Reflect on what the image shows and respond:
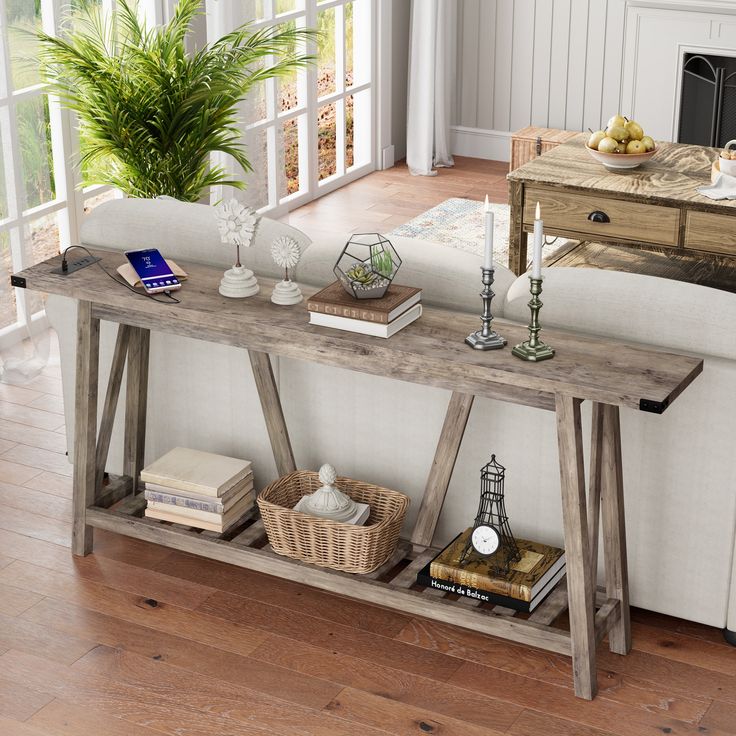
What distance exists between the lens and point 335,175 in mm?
7188

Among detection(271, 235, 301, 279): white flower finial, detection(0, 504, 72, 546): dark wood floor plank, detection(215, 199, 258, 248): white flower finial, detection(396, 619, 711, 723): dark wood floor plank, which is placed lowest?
detection(396, 619, 711, 723): dark wood floor plank

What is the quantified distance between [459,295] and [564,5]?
4534mm

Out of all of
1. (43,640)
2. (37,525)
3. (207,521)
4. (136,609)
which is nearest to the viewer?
(43,640)

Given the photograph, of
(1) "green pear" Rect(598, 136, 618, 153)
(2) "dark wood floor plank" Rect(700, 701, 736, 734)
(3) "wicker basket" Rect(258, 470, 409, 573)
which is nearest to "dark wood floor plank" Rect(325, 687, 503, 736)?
(3) "wicker basket" Rect(258, 470, 409, 573)

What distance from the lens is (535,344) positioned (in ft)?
8.84

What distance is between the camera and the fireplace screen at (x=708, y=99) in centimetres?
684

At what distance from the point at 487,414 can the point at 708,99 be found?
14.7ft

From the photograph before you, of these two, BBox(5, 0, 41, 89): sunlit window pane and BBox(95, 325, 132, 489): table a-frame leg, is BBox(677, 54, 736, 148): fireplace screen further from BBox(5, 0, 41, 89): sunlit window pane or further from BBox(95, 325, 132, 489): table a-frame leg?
BBox(95, 325, 132, 489): table a-frame leg

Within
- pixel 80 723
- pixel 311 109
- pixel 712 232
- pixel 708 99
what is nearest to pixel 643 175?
pixel 712 232

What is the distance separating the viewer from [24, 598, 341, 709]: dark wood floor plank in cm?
287

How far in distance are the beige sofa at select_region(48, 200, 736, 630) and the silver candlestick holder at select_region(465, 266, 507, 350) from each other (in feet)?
0.77

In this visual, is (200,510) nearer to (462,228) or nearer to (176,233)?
(176,233)

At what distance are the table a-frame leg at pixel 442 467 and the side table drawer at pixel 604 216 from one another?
2.11 metres

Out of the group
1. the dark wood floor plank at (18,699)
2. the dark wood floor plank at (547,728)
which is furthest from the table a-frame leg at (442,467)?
the dark wood floor plank at (18,699)
